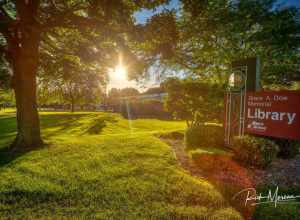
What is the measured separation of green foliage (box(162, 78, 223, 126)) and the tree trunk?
7851mm

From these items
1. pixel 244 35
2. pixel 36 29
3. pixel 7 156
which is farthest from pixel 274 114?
pixel 7 156

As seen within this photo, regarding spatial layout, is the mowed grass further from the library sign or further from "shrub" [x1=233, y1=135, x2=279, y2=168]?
the library sign

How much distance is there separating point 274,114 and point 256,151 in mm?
1200

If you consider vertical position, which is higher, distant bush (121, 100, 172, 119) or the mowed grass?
distant bush (121, 100, 172, 119)

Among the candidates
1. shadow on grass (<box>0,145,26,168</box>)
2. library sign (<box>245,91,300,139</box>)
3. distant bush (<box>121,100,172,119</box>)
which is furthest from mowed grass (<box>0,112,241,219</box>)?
distant bush (<box>121,100,172,119</box>)

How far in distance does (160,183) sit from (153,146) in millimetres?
3386

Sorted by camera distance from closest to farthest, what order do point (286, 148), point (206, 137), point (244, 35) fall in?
point (286, 148) → point (206, 137) → point (244, 35)

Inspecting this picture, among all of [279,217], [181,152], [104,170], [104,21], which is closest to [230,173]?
[279,217]

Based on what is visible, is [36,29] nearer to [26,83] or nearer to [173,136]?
[26,83]

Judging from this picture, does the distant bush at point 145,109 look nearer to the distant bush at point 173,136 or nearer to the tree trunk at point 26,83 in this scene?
the distant bush at point 173,136

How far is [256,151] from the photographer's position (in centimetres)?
560

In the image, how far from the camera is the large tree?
22.7 ft

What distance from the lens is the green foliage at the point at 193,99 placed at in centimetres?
1207

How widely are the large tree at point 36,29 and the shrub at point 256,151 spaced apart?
4500 millimetres
